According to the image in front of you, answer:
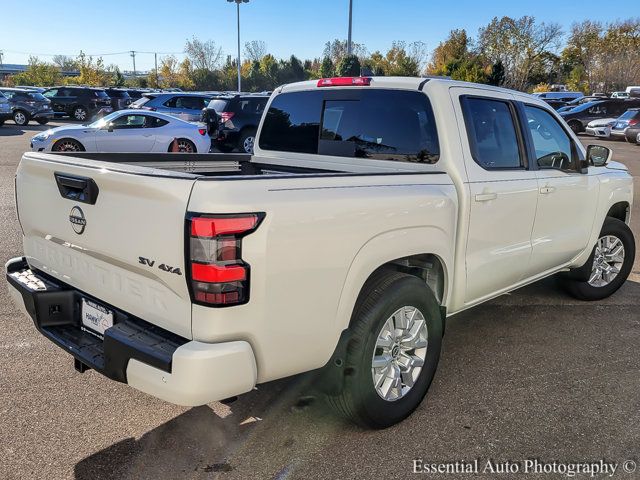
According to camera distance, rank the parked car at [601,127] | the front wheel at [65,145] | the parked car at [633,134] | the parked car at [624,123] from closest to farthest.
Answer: the front wheel at [65,145] < the parked car at [633,134] < the parked car at [624,123] < the parked car at [601,127]

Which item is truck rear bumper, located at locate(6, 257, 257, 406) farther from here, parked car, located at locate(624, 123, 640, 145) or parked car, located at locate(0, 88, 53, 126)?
parked car, located at locate(0, 88, 53, 126)

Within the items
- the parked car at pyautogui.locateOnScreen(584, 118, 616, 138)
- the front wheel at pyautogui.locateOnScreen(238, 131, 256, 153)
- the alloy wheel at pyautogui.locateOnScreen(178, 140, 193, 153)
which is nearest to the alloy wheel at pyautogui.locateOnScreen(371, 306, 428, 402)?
the alloy wheel at pyautogui.locateOnScreen(178, 140, 193, 153)

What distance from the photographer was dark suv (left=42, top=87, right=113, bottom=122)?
27.9 metres

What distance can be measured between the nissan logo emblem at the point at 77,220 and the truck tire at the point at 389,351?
142 centimetres

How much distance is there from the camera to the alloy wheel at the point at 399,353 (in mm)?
2859

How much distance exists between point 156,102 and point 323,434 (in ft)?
59.7

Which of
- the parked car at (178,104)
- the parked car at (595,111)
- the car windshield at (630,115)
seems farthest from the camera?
the parked car at (595,111)

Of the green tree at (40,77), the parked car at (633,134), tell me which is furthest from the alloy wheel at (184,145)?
the green tree at (40,77)

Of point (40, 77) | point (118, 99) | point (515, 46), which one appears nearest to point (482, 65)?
point (515, 46)

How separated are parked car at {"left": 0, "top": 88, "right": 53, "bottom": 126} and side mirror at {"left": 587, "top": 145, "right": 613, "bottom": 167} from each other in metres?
26.9

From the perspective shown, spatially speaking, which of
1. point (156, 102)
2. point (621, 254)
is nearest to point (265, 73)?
point (156, 102)

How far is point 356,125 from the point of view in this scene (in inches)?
145

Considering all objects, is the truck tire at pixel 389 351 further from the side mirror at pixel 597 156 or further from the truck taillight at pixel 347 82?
the side mirror at pixel 597 156

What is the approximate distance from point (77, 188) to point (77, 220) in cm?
16
